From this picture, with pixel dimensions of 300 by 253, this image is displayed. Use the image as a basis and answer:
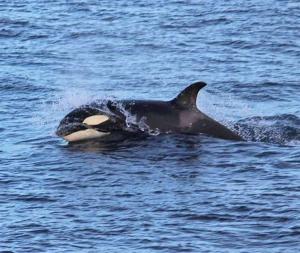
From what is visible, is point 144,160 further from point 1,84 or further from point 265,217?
point 1,84

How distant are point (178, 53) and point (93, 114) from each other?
9.98m

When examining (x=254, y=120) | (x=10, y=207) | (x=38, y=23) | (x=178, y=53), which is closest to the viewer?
(x=10, y=207)

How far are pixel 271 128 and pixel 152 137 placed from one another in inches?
114

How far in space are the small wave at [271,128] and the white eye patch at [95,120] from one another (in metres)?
2.85

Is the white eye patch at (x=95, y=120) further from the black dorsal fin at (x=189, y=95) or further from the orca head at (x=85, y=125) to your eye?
the black dorsal fin at (x=189, y=95)

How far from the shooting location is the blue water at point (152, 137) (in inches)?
592

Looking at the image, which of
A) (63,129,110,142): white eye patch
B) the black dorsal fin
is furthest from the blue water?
the black dorsal fin

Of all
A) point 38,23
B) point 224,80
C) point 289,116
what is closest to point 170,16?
point 38,23

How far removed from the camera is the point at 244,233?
14703mm

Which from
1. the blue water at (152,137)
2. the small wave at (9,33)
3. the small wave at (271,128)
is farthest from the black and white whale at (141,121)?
the small wave at (9,33)

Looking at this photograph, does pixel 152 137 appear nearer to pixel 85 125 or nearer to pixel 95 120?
pixel 95 120

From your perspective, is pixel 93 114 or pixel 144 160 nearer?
pixel 144 160

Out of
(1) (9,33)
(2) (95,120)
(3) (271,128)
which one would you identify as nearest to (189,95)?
(2) (95,120)

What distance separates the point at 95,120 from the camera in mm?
20109
